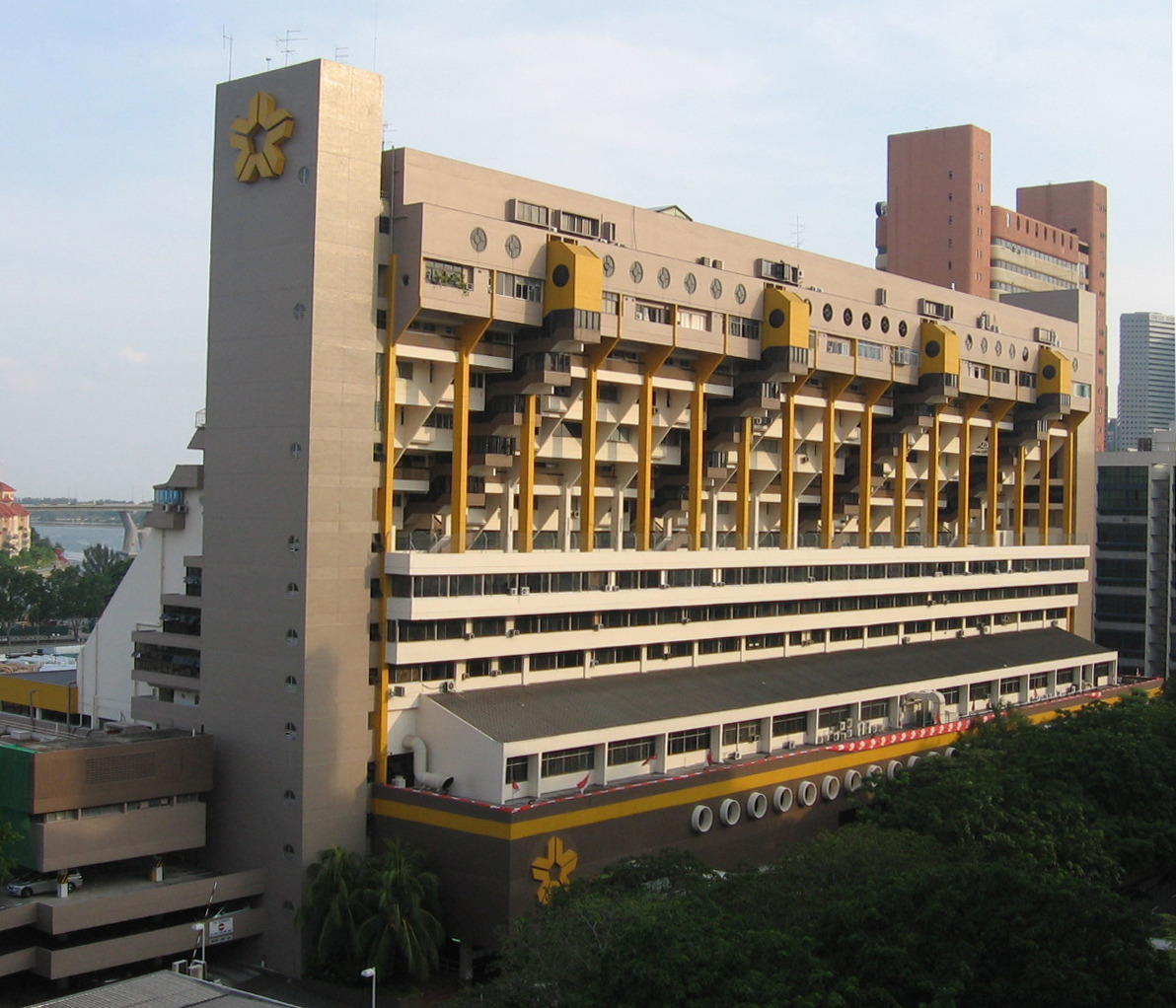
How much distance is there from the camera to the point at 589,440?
52.8m

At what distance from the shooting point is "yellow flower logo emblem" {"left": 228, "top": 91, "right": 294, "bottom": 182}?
44719mm

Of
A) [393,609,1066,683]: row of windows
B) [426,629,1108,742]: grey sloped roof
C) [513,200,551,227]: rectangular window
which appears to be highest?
[513,200,551,227]: rectangular window

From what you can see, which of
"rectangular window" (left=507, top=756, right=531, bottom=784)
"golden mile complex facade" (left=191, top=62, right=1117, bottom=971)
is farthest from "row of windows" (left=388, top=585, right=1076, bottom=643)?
"rectangular window" (left=507, top=756, right=531, bottom=784)

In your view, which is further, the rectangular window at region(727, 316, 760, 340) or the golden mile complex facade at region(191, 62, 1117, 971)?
the rectangular window at region(727, 316, 760, 340)

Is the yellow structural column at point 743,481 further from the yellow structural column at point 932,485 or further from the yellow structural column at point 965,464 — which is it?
the yellow structural column at point 965,464

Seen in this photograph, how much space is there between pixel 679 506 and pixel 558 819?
69.7 feet

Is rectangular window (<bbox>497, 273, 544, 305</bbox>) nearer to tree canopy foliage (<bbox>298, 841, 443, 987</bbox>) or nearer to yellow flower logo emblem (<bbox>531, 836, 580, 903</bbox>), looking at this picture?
yellow flower logo emblem (<bbox>531, 836, 580, 903</bbox>)

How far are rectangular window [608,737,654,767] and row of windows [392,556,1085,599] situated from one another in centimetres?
601

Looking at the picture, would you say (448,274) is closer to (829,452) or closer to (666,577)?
(666,577)

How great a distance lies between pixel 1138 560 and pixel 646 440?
175 feet

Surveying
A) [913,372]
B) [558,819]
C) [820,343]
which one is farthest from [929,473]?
[558,819]

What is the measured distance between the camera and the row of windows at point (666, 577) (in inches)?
1832

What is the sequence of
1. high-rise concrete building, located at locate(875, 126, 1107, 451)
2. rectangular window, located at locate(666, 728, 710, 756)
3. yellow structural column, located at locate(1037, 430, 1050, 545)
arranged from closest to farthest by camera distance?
rectangular window, located at locate(666, 728, 710, 756)
yellow structural column, located at locate(1037, 430, 1050, 545)
high-rise concrete building, located at locate(875, 126, 1107, 451)

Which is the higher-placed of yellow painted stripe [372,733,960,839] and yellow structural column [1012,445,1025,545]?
yellow structural column [1012,445,1025,545]
